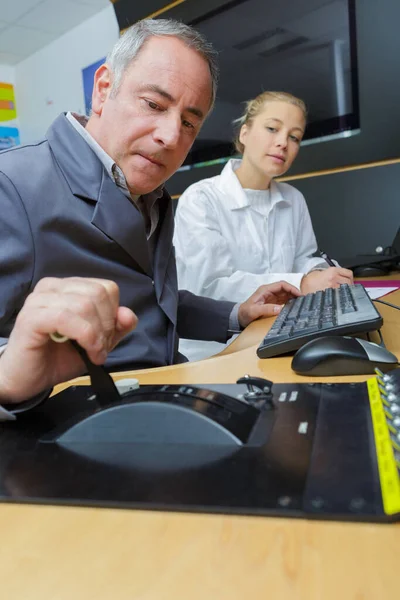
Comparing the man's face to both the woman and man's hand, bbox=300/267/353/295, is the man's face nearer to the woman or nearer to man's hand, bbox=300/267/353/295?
man's hand, bbox=300/267/353/295

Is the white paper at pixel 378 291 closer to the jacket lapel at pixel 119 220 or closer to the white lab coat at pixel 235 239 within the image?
the white lab coat at pixel 235 239

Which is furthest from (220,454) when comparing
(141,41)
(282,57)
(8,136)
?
(8,136)

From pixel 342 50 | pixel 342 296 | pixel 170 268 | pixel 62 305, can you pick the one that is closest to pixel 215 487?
pixel 62 305

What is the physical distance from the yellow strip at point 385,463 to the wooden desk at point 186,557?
0.01 metres

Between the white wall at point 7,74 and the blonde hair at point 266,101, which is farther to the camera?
the white wall at point 7,74

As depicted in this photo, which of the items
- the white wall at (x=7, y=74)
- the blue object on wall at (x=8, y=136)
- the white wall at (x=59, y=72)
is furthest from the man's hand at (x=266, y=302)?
the white wall at (x=7, y=74)

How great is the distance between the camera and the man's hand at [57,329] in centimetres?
45

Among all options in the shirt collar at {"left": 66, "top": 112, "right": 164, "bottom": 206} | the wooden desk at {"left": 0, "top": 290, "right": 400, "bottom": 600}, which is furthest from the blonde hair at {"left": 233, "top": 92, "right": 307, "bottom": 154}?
the wooden desk at {"left": 0, "top": 290, "right": 400, "bottom": 600}

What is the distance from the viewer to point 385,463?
345 mm

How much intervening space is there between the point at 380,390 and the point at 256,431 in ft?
0.44

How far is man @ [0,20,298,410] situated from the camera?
2.62 feet

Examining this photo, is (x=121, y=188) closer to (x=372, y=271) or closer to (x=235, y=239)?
(x=235, y=239)

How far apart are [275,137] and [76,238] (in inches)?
44.3

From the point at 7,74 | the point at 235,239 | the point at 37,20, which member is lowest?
the point at 235,239
